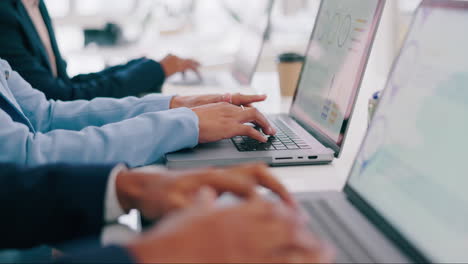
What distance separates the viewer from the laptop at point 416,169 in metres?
0.48

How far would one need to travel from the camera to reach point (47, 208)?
1.52ft

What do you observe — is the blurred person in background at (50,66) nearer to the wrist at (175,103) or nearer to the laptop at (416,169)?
the wrist at (175,103)

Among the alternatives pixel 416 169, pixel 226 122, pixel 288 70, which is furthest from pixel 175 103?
pixel 416 169

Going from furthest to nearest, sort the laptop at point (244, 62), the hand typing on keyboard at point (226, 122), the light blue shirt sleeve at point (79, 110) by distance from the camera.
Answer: the laptop at point (244, 62) → the light blue shirt sleeve at point (79, 110) → the hand typing on keyboard at point (226, 122)

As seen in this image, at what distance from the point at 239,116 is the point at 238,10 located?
178 cm

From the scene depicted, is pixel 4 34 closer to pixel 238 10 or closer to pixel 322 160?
pixel 322 160

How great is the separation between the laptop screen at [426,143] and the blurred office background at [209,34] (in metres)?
0.62

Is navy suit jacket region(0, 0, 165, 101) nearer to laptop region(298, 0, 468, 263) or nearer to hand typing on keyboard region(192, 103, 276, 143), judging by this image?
hand typing on keyboard region(192, 103, 276, 143)

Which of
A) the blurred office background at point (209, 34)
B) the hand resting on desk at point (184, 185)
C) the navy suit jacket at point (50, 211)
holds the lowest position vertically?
the blurred office background at point (209, 34)

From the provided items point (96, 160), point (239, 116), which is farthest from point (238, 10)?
point (96, 160)

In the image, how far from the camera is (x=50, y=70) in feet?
4.52

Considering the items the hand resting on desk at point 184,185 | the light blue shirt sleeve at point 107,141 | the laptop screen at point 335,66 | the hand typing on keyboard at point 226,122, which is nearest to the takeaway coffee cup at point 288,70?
the laptop screen at point 335,66

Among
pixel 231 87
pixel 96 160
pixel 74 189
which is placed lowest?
pixel 231 87

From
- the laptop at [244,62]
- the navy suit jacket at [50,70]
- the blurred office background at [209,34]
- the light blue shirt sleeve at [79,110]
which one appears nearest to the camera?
the light blue shirt sleeve at [79,110]
